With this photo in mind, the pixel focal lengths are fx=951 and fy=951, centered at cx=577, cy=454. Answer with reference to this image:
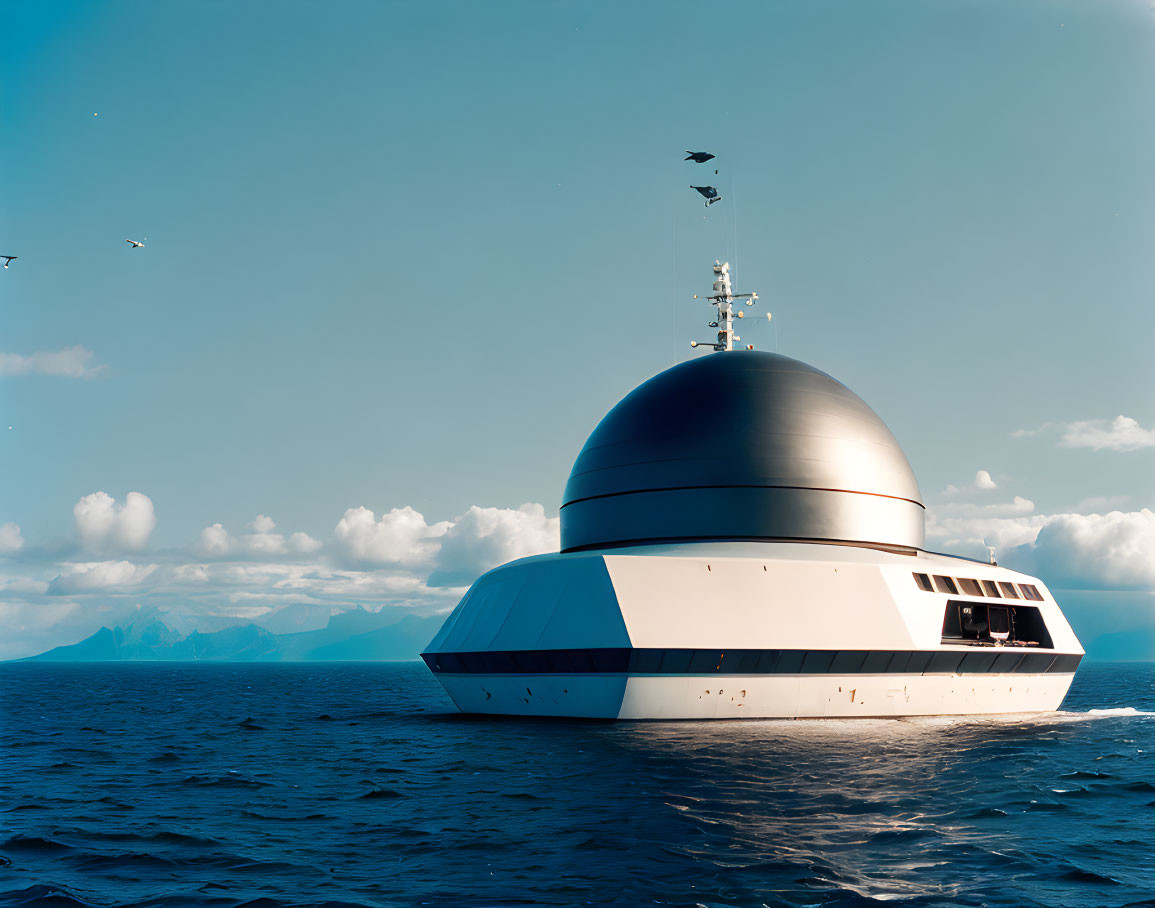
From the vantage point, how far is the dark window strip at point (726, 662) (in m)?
26.7

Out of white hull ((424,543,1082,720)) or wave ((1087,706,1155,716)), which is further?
wave ((1087,706,1155,716))

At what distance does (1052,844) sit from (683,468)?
849 inches

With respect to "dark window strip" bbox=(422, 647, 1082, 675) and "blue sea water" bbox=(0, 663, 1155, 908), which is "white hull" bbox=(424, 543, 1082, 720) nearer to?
"dark window strip" bbox=(422, 647, 1082, 675)

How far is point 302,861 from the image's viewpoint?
39.8ft

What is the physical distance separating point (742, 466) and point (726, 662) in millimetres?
8606

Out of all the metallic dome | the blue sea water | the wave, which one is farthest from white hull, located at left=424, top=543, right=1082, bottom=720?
the wave

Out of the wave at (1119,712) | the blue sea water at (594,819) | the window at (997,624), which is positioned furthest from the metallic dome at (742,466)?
the wave at (1119,712)

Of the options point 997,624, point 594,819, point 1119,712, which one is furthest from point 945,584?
point 594,819

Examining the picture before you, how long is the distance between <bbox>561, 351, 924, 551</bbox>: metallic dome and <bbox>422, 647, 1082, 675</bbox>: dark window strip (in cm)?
545

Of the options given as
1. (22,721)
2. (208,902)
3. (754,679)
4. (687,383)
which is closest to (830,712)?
(754,679)

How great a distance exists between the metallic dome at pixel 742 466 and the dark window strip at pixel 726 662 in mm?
5445

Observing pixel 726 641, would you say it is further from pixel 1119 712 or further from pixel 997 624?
pixel 1119 712

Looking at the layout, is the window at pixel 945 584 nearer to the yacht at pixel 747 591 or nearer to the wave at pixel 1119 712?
the yacht at pixel 747 591

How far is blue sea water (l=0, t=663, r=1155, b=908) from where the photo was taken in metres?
10.7
